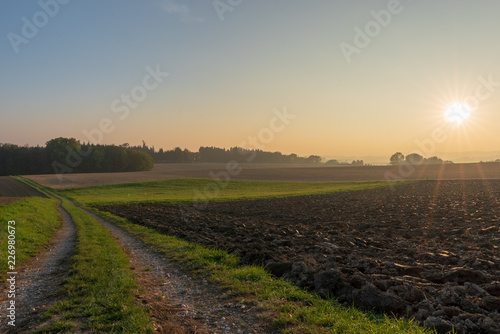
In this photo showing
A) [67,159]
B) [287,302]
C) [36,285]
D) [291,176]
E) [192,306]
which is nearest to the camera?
[287,302]

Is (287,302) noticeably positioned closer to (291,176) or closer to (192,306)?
Result: (192,306)

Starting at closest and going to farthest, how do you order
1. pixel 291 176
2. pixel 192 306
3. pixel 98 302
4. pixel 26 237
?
pixel 98 302, pixel 192 306, pixel 26 237, pixel 291 176

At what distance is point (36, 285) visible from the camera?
9.02 m

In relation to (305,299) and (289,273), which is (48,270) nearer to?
(289,273)

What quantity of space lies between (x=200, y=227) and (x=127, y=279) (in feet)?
33.6

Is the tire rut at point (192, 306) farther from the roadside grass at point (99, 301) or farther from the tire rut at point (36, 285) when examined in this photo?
the tire rut at point (36, 285)

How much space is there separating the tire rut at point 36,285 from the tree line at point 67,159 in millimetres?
119746

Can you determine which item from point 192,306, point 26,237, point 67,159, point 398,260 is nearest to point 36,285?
point 192,306

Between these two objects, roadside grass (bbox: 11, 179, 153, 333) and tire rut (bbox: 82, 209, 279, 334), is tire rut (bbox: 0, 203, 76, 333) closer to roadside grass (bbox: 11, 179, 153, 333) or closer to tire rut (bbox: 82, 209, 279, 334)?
roadside grass (bbox: 11, 179, 153, 333)

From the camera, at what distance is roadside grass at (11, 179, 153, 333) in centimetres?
596

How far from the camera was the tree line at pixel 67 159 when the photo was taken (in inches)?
4604

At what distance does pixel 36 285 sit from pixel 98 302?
3.58 metres

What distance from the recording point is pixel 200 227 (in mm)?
18906

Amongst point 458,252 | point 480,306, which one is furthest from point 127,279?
point 458,252
